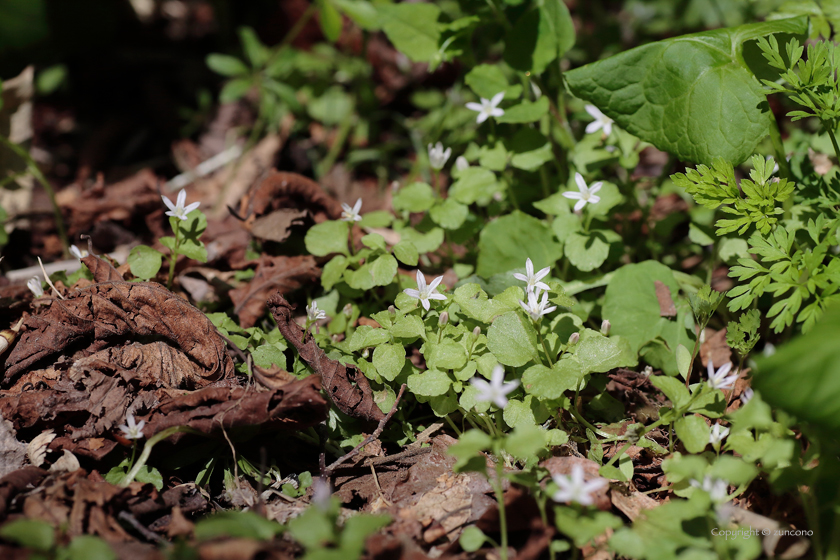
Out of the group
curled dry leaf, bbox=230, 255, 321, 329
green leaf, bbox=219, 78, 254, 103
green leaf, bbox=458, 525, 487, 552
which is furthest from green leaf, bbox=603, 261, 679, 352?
green leaf, bbox=219, 78, 254, 103

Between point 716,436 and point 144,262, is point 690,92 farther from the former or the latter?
point 144,262

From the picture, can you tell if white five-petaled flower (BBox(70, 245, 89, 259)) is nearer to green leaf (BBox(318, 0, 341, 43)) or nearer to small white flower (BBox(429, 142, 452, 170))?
small white flower (BBox(429, 142, 452, 170))

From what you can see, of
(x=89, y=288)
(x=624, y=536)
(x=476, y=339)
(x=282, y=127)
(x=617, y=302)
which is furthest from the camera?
(x=282, y=127)

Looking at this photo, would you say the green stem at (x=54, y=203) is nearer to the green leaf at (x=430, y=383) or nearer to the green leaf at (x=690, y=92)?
the green leaf at (x=430, y=383)

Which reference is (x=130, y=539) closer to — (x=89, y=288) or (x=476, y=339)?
(x=89, y=288)

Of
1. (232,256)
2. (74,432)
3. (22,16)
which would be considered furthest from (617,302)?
(22,16)

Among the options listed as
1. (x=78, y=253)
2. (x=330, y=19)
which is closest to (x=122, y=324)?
(x=78, y=253)
